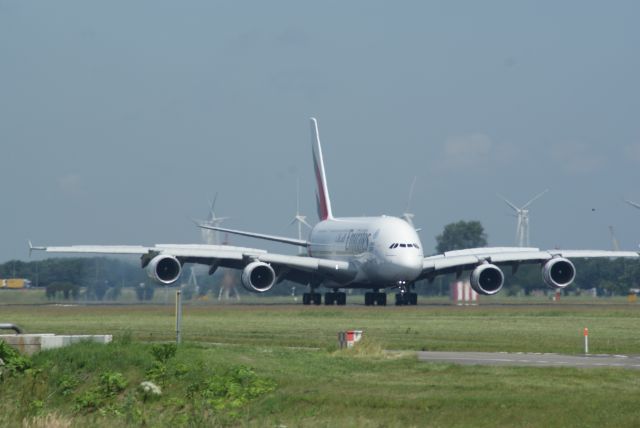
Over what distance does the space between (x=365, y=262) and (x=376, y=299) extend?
2395 millimetres

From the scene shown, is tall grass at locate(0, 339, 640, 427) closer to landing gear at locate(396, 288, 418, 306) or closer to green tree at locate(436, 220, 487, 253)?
landing gear at locate(396, 288, 418, 306)

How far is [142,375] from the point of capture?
32375 millimetres

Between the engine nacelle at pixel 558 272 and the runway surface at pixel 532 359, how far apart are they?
4269 centimetres

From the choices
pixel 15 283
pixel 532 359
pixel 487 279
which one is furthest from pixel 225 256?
pixel 532 359

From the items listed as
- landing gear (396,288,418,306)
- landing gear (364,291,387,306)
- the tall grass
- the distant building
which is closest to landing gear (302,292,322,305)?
landing gear (364,291,387,306)

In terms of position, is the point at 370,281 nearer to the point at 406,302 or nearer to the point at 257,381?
the point at 406,302

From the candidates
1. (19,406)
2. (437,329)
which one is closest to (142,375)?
(19,406)

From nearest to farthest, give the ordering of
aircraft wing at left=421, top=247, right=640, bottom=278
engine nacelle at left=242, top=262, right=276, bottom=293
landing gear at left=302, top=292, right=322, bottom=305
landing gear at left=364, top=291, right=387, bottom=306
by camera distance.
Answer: engine nacelle at left=242, top=262, right=276, bottom=293, aircraft wing at left=421, top=247, right=640, bottom=278, landing gear at left=364, top=291, right=387, bottom=306, landing gear at left=302, top=292, right=322, bottom=305

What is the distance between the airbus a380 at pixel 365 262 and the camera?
7888cm

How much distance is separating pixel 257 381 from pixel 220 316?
3449 cm

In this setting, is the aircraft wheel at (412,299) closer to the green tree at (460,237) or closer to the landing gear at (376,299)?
the landing gear at (376,299)

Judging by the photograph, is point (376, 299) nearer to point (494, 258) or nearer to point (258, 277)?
point (258, 277)

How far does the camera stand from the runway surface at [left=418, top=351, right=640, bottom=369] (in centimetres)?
3488

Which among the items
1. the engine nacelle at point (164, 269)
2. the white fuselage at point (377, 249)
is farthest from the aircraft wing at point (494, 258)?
the engine nacelle at point (164, 269)
